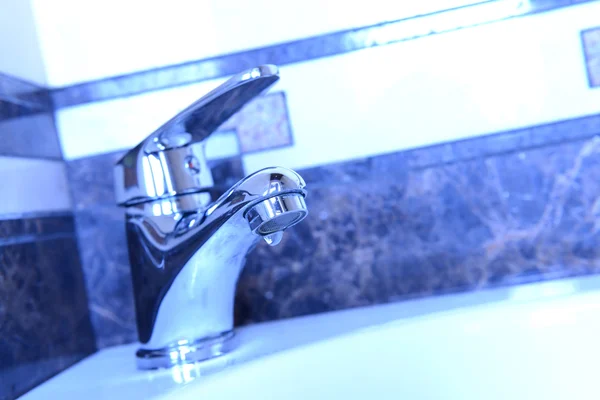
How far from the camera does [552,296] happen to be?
58 cm

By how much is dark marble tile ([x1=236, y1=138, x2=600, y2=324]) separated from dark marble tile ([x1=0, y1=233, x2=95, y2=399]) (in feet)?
0.58

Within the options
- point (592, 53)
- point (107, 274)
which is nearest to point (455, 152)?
point (592, 53)

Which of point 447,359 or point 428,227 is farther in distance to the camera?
point 428,227

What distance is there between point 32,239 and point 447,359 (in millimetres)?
417

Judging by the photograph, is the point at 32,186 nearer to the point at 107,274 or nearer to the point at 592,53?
the point at 107,274

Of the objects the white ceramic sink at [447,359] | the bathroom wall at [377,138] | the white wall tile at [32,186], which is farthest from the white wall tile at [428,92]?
the white ceramic sink at [447,359]

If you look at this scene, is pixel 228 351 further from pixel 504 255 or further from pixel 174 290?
pixel 504 255

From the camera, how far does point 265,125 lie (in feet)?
2.35

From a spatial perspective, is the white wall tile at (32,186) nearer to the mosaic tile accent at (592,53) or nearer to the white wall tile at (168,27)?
the white wall tile at (168,27)

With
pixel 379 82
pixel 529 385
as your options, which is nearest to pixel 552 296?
pixel 529 385

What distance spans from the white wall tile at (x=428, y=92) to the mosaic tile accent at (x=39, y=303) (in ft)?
0.53

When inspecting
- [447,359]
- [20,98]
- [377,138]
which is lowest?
[447,359]

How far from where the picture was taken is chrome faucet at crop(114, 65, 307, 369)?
0.58 meters

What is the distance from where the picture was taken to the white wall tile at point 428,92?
0.69 meters
